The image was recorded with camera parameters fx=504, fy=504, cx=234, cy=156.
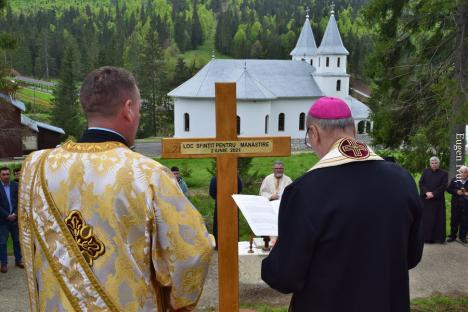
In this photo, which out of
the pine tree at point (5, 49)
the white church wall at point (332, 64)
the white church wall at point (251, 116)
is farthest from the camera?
the white church wall at point (332, 64)

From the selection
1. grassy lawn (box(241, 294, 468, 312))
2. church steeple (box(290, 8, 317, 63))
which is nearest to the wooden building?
grassy lawn (box(241, 294, 468, 312))

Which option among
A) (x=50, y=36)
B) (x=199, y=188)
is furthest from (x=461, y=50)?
(x=50, y=36)

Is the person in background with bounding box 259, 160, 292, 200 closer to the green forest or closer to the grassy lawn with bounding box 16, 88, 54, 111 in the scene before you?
the green forest

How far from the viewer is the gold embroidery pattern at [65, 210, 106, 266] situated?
6.66ft

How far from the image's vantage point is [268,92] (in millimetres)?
41812

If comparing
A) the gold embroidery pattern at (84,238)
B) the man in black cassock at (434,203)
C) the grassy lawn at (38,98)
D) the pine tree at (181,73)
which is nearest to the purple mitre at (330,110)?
the gold embroidery pattern at (84,238)

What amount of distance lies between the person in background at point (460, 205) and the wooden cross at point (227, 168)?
17.6 ft

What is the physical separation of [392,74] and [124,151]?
1377 cm

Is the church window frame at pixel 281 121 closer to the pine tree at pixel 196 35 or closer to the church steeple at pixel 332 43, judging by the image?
the church steeple at pixel 332 43

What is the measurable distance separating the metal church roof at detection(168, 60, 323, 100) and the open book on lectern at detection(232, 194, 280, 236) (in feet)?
118

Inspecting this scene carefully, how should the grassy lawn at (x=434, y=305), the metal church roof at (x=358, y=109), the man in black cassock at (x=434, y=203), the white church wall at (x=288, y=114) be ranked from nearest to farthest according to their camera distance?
the grassy lawn at (x=434, y=305) < the man in black cassock at (x=434, y=203) < the white church wall at (x=288, y=114) < the metal church roof at (x=358, y=109)

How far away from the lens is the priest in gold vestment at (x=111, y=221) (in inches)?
79.1

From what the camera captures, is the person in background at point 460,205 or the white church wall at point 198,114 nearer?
the person in background at point 460,205

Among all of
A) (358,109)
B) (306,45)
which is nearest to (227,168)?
(358,109)
